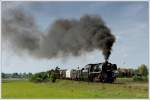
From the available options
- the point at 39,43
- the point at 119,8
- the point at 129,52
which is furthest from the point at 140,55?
the point at 39,43

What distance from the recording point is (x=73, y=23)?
24.6ft

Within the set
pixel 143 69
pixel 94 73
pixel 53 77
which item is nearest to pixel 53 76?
pixel 53 77

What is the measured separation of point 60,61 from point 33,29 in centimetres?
54

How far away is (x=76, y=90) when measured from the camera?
24.8ft

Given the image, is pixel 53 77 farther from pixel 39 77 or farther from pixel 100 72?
pixel 100 72

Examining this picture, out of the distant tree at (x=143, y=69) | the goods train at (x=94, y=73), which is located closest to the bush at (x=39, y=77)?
the goods train at (x=94, y=73)

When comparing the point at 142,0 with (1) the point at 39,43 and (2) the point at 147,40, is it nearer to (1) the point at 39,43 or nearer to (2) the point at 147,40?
(2) the point at 147,40

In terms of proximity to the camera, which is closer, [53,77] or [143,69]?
[143,69]

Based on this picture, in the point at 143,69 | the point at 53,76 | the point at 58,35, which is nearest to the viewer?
the point at 143,69

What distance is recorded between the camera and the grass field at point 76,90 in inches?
293

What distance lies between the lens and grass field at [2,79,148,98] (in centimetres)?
744

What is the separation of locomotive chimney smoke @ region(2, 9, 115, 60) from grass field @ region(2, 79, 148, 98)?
397mm

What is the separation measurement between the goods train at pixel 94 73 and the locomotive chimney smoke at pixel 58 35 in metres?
0.15

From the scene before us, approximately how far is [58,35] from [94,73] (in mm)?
711
